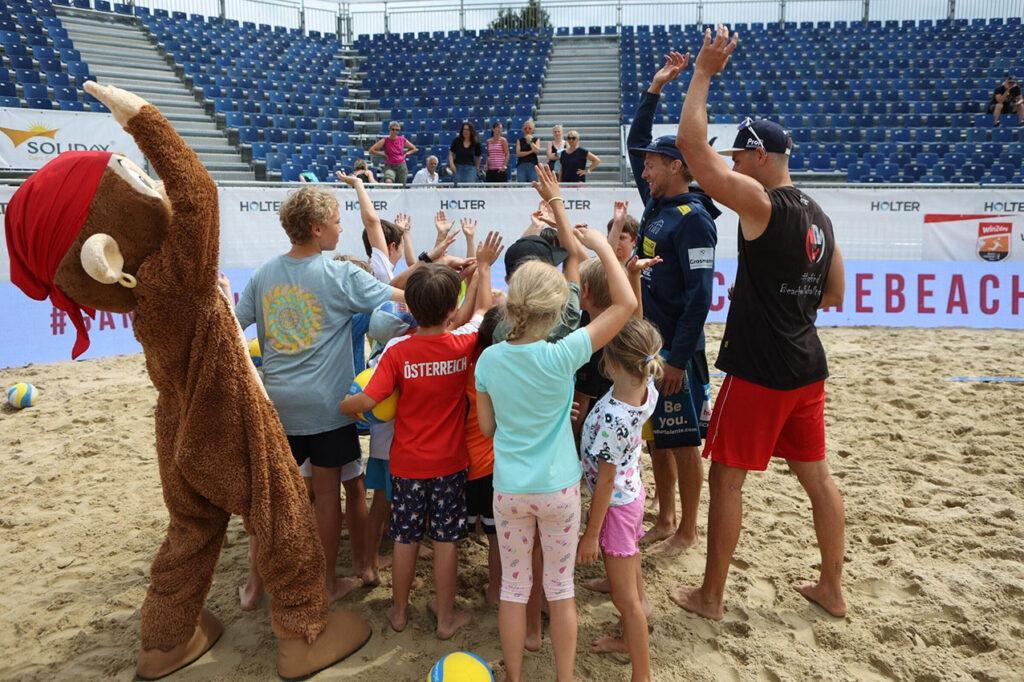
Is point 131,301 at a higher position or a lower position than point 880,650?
higher

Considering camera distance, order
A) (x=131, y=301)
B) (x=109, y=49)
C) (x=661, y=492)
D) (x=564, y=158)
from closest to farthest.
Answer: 1. (x=131, y=301)
2. (x=661, y=492)
3. (x=564, y=158)
4. (x=109, y=49)

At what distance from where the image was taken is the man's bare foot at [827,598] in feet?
10.6

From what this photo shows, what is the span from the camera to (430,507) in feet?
10.1

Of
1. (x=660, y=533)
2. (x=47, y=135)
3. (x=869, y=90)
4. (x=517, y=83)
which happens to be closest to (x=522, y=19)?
(x=517, y=83)

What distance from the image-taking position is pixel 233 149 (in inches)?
643

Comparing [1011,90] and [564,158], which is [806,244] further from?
[1011,90]

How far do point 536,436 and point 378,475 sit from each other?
123 cm

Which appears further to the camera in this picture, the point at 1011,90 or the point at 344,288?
the point at 1011,90

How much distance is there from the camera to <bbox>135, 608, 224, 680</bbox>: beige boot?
9.34ft

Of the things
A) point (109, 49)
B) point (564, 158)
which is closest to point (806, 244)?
point (564, 158)

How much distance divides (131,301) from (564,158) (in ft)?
34.6

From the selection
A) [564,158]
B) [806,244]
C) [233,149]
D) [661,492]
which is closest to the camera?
[806,244]

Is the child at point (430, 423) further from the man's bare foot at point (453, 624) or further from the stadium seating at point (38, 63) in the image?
the stadium seating at point (38, 63)

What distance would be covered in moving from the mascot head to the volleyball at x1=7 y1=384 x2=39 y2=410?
14.5 ft
